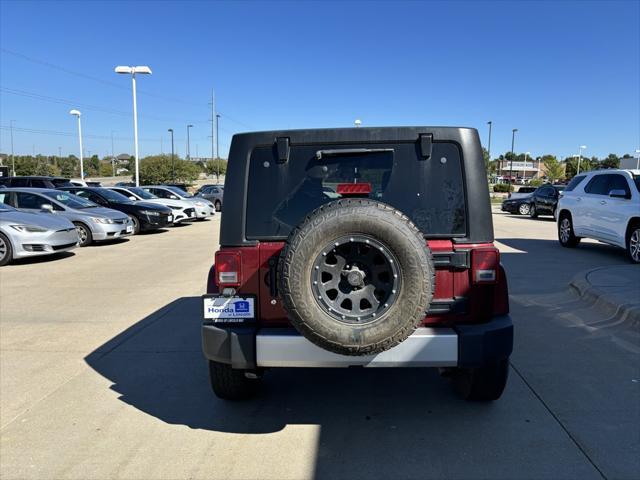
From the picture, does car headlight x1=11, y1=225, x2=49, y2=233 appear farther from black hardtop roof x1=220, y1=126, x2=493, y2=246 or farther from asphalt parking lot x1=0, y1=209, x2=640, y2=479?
black hardtop roof x1=220, y1=126, x2=493, y2=246

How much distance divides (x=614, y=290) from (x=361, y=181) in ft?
16.9

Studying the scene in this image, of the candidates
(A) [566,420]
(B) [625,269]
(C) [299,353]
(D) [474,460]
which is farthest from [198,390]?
(B) [625,269]

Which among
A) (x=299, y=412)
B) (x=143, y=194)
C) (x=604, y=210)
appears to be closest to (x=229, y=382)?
(x=299, y=412)

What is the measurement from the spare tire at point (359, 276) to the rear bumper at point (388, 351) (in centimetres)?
17

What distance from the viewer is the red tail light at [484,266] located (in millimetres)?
3133

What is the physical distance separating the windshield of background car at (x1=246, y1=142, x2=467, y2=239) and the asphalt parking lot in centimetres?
136

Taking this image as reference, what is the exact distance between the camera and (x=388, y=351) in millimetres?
2943

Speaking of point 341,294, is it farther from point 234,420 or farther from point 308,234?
point 234,420

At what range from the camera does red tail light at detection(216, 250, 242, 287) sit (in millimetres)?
3193

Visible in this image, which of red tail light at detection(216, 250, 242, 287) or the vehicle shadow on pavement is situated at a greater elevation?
red tail light at detection(216, 250, 242, 287)

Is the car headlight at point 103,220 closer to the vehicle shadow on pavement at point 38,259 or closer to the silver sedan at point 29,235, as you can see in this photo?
the vehicle shadow on pavement at point 38,259

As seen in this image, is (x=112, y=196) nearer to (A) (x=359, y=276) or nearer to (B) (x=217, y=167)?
(A) (x=359, y=276)

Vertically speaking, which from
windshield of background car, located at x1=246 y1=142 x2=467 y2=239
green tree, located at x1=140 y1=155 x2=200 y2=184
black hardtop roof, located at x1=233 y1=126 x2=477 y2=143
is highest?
green tree, located at x1=140 y1=155 x2=200 y2=184

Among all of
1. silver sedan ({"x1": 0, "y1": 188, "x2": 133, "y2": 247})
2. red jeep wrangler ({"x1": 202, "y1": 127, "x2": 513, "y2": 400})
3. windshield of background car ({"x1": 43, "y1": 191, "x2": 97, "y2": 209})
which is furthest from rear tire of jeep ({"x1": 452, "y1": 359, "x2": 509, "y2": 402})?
windshield of background car ({"x1": 43, "y1": 191, "x2": 97, "y2": 209})
